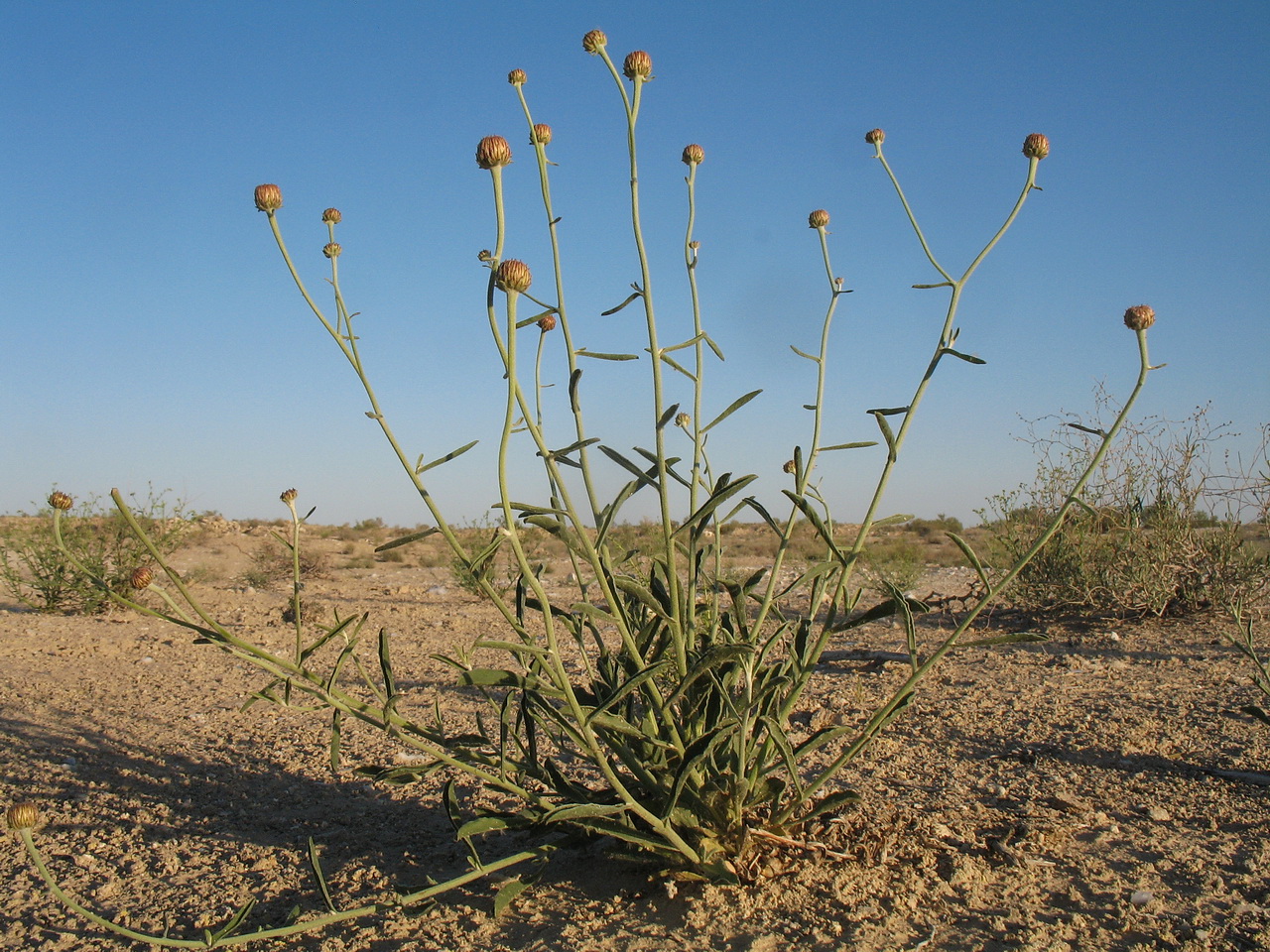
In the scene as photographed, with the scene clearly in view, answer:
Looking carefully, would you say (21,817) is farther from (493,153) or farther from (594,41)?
(594,41)

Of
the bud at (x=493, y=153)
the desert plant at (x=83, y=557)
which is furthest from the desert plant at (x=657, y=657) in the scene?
the desert plant at (x=83, y=557)

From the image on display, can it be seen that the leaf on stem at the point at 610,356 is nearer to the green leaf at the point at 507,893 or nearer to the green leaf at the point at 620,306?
the green leaf at the point at 620,306

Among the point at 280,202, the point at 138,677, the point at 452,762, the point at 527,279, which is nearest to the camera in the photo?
the point at 527,279

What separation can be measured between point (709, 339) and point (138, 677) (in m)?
4.89

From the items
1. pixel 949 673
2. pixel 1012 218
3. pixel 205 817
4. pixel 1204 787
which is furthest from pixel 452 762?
pixel 949 673

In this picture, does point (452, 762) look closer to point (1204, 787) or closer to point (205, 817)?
point (205, 817)

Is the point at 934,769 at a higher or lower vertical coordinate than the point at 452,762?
lower

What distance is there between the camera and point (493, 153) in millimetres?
1756

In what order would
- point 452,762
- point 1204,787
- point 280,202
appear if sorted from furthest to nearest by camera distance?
point 1204,787 < point 452,762 < point 280,202

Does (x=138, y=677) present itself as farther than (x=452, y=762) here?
Yes

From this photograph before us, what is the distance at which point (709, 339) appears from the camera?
2293 mm

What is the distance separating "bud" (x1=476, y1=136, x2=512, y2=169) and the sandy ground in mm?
1751

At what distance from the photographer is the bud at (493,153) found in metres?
→ 1.75

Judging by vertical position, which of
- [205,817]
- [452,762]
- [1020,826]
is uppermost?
[452,762]
